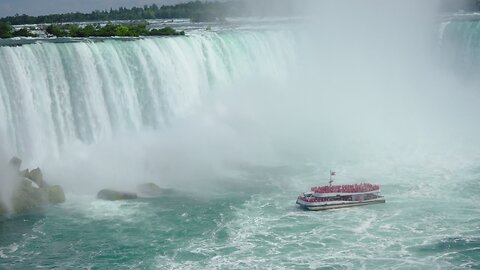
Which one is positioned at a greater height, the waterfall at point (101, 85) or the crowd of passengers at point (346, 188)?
the waterfall at point (101, 85)

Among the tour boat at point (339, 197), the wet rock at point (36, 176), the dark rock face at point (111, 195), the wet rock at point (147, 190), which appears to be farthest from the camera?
the wet rock at point (147, 190)

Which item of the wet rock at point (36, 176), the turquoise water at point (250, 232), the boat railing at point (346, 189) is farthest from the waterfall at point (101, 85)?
the boat railing at point (346, 189)

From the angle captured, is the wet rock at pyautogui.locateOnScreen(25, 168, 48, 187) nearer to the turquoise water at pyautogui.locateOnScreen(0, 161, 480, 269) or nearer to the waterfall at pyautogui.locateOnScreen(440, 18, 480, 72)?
the turquoise water at pyautogui.locateOnScreen(0, 161, 480, 269)

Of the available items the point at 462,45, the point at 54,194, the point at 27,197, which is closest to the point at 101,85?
the point at 54,194

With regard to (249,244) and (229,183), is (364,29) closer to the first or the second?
(229,183)

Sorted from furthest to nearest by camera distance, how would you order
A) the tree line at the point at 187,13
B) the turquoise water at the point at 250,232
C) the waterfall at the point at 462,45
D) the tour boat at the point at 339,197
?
1. the tree line at the point at 187,13
2. the waterfall at the point at 462,45
3. the tour boat at the point at 339,197
4. the turquoise water at the point at 250,232

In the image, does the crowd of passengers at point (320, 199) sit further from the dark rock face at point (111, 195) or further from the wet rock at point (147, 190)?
the dark rock face at point (111, 195)

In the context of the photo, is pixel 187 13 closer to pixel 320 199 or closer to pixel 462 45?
pixel 462 45
